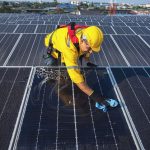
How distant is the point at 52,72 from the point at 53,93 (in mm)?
943

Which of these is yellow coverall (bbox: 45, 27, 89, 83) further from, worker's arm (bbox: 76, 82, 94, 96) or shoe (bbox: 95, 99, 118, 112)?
shoe (bbox: 95, 99, 118, 112)

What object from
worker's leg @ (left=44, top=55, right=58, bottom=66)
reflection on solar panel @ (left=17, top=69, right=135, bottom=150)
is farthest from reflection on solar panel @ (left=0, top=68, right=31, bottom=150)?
worker's leg @ (left=44, top=55, right=58, bottom=66)

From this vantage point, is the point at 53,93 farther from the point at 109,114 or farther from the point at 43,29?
the point at 43,29

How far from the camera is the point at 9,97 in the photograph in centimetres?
692

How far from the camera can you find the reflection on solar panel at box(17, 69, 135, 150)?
5426 millimetres

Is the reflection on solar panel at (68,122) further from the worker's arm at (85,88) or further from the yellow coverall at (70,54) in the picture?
the yellow coverall at (70,54)

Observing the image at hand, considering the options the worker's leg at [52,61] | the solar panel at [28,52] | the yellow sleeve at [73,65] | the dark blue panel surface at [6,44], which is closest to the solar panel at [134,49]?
the solar panel at [28,52]

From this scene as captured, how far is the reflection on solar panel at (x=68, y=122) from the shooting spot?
5.43 m

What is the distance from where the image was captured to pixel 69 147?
5.31 metres

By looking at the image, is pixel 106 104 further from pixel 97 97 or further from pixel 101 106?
pixel 97 97

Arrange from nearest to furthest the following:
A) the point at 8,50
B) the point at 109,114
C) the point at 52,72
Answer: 1. the point at 109,114
2. the point at 52,72
3. the point at 8,50

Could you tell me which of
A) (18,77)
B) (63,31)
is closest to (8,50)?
(18,77)

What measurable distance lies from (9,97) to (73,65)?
1639mm

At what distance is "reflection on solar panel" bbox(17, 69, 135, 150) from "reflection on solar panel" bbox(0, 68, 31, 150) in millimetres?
256
